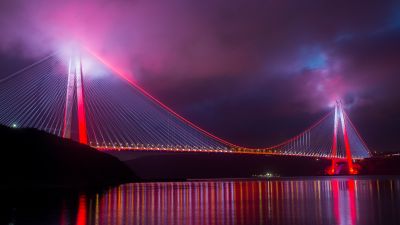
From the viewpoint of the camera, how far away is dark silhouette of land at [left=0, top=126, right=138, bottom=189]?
4147 centimetres

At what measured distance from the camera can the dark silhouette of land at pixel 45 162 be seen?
41.5 meters

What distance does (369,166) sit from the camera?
9800cm

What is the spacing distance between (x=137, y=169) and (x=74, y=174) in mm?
75087

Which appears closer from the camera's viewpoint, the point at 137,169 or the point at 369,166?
the point at 369,166

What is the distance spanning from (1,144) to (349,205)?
108 ft

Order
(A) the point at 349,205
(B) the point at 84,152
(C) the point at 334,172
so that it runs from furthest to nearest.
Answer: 1. (C) the point at 334,172
2. (B) the point at 84,152
3. (A) the point at 349,205

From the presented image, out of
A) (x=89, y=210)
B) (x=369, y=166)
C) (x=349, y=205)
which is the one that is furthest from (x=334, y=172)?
(x=89, y=210)

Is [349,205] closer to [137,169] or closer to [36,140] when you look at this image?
[36,140]

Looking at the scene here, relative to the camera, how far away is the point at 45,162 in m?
45.5

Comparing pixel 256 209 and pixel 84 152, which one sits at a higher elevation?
pixel 84 152

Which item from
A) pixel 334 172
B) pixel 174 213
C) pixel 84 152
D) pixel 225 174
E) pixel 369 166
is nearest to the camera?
pixel 174 213

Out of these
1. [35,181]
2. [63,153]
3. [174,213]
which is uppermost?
[63,153]

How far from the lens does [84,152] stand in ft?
174

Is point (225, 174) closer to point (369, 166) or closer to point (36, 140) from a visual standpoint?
point (369, 166)
